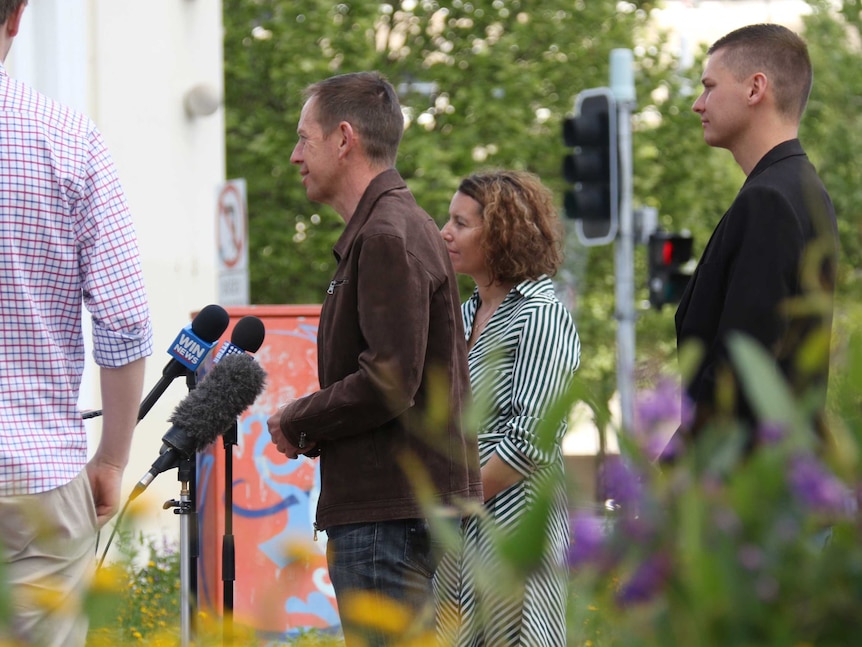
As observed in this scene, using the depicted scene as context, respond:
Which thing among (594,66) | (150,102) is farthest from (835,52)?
(150,102)

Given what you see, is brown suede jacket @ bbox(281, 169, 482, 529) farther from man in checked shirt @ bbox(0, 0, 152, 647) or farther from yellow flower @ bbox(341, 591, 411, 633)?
yellow flower @ bbox(341, 591, 411, 633)

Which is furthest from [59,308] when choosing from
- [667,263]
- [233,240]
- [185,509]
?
[667,263]

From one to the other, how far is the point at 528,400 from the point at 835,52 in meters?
24.1

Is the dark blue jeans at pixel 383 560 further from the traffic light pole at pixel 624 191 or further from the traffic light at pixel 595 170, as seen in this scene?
the traffic light at pixel 595 170

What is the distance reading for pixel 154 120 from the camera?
31.4 ft

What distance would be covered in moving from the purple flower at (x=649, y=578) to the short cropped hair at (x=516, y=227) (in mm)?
3069

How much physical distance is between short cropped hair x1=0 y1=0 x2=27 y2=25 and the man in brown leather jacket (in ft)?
3.21

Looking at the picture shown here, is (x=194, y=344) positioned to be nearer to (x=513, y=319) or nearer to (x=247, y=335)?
(x=247, y=335)

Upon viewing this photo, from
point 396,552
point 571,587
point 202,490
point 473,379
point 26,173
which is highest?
point 26,173

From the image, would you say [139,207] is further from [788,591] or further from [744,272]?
[788,591]

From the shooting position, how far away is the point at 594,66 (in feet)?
73.6

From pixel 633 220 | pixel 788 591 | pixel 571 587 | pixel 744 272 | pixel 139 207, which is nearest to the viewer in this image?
pixel 788 591

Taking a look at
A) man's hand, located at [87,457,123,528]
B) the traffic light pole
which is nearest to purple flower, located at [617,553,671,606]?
man's hand, located at [87,457,123,528]

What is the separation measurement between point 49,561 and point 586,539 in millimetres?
1551
